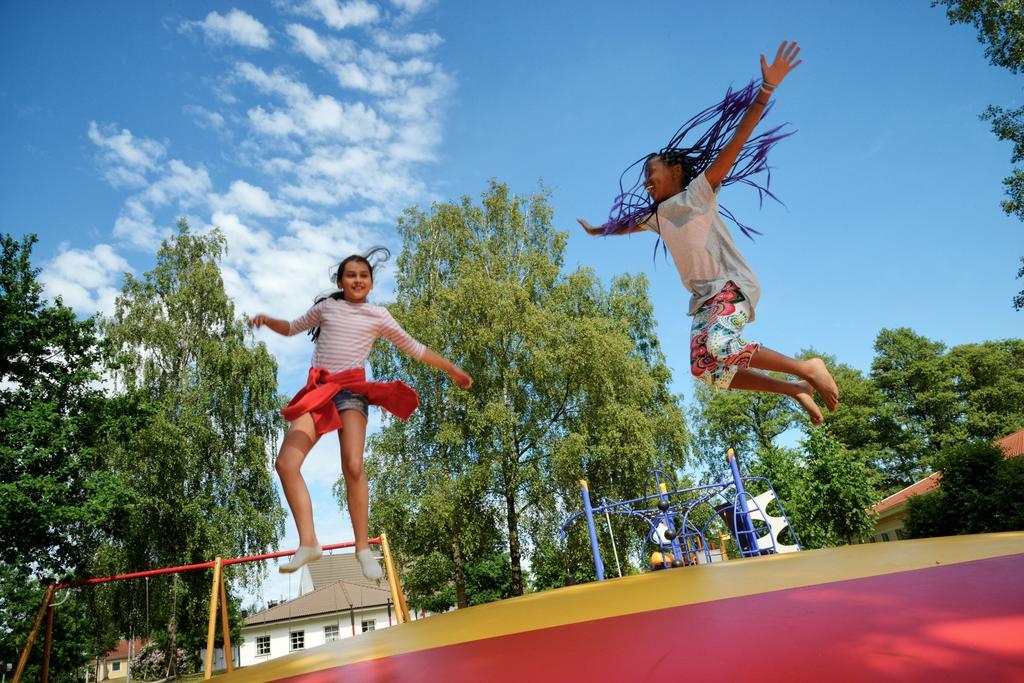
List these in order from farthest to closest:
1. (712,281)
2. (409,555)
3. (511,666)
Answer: (409,555) → (712,281) → (511,666)

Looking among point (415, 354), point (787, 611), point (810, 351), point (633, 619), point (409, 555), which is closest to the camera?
point (787, 611)

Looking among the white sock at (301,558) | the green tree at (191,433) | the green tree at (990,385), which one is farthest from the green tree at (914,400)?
the white sock at (301,558)

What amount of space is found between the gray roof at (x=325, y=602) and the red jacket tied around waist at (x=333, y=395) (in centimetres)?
3510

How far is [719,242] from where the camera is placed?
10.4ft

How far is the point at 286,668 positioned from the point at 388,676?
881mm

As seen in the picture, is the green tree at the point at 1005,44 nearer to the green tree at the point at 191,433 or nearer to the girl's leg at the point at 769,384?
the girl's leg at the point at 769,384

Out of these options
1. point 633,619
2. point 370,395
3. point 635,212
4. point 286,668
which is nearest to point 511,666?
point 633,619

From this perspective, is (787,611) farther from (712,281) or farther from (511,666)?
(712,281)

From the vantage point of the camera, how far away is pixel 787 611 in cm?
133

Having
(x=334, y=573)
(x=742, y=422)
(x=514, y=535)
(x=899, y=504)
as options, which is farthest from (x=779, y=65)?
(x=334, y=573)

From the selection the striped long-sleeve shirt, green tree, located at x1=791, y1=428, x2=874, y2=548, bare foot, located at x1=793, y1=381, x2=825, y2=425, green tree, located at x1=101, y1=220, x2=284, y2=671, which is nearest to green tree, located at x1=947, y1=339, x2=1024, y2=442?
green tree, located at x1=791, y1=428, x2=874, y2=548

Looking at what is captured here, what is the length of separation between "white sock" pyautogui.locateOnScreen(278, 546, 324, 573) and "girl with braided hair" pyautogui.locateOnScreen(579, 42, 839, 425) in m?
1.96

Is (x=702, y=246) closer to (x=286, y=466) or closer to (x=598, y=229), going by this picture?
(x=598, y=229)

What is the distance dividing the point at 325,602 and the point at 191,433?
24082 mm
